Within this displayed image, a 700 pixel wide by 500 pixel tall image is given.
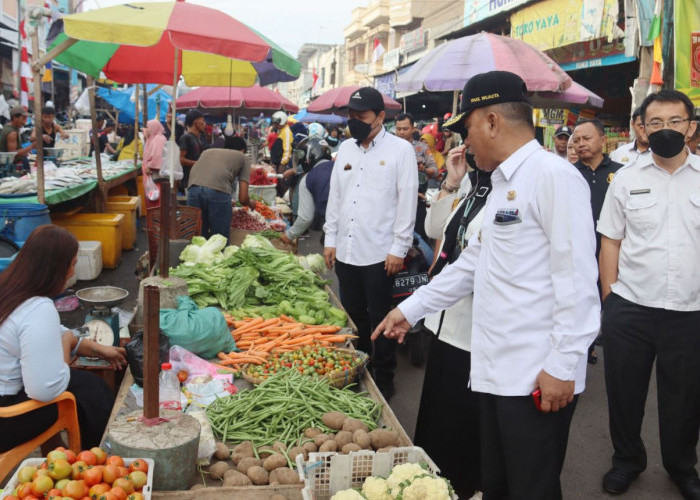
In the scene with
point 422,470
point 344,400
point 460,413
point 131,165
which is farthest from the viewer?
point 131,165

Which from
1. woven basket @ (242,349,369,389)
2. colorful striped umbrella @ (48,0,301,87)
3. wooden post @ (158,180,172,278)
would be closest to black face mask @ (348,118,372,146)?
colorful striped umbrella @ (48,0,301,87)

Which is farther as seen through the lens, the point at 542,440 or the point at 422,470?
the point at 422,470

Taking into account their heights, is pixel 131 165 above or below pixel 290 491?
above

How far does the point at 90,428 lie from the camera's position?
351 cm

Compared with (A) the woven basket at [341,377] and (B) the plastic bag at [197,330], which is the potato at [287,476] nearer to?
(A) the woven basket at [341,377]

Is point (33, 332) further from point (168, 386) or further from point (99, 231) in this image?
point (99, 231)

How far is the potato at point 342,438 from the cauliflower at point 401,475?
567 millimetres

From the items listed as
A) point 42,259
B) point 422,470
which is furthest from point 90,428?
point 422,470

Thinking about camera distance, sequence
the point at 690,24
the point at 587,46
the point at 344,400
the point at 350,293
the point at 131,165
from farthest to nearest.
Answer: the point at 131,165
the point at 587,46
the point at 690,24
the point at 350,293
the point at 344,400

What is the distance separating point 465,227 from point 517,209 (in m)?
0.77

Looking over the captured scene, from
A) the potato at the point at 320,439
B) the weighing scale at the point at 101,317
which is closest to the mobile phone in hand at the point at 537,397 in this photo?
the potato at the point at 320,439

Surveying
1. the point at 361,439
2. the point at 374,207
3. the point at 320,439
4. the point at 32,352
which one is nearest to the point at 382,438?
the point at 361,439

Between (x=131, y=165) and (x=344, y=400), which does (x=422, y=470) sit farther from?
(x=131, y=165)

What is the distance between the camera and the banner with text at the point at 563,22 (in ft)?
36.7
